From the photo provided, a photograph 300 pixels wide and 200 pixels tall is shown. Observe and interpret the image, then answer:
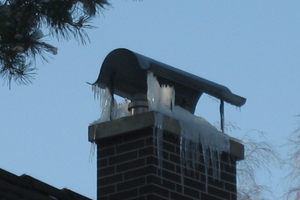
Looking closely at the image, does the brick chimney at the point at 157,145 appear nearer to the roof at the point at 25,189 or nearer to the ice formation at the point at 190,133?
the ice formation at the point at 190,133

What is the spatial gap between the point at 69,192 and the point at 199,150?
156 cm

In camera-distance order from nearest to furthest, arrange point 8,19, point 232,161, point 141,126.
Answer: point 8,19, point 141,126, point 232,161

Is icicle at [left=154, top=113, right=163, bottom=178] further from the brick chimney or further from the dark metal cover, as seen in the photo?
the dark metal cover

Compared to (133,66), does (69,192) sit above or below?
below

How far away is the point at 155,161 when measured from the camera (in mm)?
10273

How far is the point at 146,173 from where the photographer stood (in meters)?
10.2

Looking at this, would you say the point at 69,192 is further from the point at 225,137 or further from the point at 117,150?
the point at 225,137

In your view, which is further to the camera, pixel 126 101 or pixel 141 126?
pixel 126 101

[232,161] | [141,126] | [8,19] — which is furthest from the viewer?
[232,161]

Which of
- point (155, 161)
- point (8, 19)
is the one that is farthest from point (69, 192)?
point (8, 19)

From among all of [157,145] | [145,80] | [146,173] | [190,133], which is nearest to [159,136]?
[157,145]

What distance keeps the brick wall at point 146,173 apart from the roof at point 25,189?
747 mm

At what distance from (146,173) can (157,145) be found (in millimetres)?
291

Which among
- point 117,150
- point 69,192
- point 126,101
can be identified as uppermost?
point 126,101
